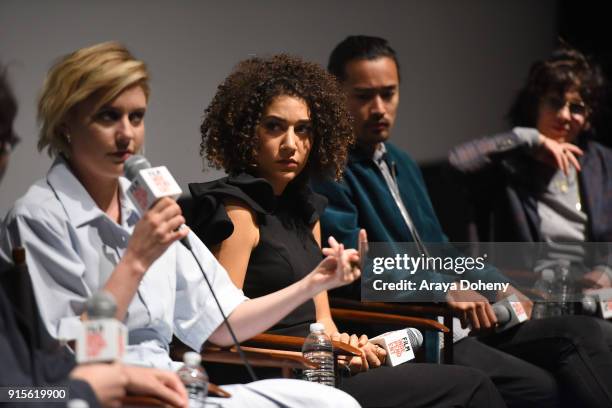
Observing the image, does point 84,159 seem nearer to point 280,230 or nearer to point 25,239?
point 25,239

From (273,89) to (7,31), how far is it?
0.77 metres

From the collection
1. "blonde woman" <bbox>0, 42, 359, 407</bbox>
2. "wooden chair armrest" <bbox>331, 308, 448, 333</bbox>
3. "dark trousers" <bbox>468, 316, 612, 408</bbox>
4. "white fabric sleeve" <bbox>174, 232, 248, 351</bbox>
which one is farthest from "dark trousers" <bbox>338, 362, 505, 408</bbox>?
"dark trousers" <bbox>468, 316, 612, 408</bbox>

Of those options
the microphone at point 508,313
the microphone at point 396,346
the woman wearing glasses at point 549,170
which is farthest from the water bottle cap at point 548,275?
the microphone at point 396,346

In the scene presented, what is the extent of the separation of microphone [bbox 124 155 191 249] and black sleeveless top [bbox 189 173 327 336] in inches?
27.1

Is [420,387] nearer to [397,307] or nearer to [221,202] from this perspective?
[397,307]

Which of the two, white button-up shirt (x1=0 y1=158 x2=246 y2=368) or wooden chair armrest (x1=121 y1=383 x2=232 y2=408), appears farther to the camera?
white button-up shirt (x1=0 y1=158 x2=246 y2=368)

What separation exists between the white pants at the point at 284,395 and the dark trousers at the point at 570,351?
3.99 ft

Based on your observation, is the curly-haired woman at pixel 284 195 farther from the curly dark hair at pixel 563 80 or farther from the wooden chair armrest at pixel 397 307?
the curly dark hair at pixel 563 80

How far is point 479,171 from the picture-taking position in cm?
384

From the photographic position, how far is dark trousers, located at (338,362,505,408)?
2680mm

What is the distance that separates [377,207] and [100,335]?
1.79 metres

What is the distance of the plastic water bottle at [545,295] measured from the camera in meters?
3.60

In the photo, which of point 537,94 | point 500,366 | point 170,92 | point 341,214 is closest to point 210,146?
point 170,92

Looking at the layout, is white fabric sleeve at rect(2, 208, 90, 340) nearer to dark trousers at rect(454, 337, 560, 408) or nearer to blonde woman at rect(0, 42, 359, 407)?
blonde woman at rect(0, 42, 359, 407)
